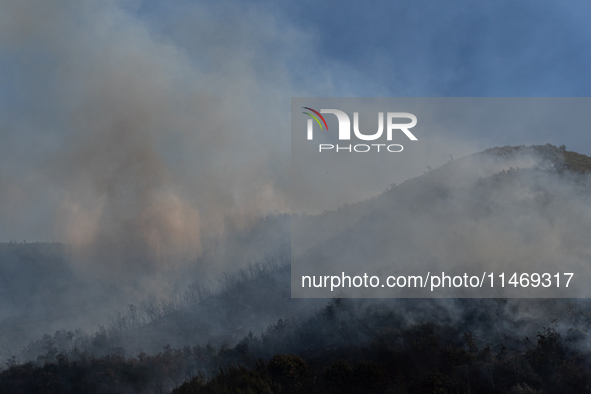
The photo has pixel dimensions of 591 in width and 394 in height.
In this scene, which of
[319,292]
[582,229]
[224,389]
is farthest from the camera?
[319,292]

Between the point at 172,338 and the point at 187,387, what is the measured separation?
11225cm

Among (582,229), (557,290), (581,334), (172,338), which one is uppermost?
(582,229)

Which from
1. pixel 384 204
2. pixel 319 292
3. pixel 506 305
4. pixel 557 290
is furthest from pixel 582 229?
pixel 384 204

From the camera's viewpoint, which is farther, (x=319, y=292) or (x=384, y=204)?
(x=384, y=204)

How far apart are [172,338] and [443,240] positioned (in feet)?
346

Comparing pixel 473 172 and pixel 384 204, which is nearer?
pixel 473 172

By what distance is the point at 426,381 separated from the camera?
48094 mm

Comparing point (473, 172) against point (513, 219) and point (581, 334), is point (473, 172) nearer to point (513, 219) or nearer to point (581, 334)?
point (513, 219)

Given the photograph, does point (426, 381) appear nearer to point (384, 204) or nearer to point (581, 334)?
point (581, 334)

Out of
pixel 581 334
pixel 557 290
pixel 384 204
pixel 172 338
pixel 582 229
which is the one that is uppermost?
pixel 384 204

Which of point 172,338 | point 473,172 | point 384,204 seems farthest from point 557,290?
point 172,338

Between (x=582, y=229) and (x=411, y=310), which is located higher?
(x=582, y=229)

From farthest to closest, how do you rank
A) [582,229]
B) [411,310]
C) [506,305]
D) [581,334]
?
[582,229], [411,310], [506,305], [581,334]

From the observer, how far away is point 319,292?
440 feet
